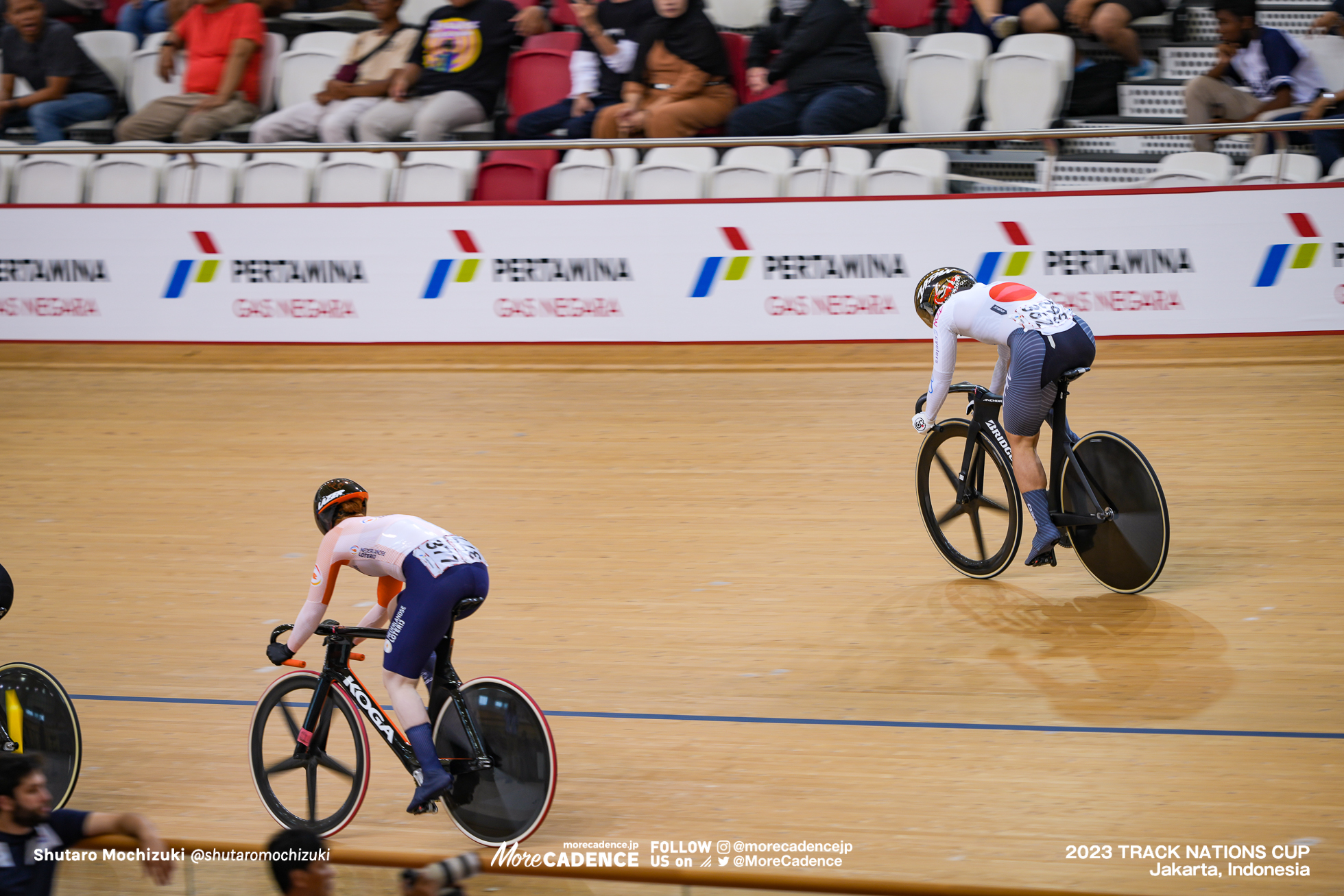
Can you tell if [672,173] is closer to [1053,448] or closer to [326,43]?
[326,43]

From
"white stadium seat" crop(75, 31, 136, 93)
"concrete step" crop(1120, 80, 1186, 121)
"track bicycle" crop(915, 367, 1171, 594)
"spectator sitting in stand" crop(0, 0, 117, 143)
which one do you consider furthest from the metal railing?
"track bicycle" crop(915, 367, 1171, 594)

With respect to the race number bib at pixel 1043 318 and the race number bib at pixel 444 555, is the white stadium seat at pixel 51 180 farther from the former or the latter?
the race number bib at pixel 1043 318

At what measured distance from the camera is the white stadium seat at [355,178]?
936cm

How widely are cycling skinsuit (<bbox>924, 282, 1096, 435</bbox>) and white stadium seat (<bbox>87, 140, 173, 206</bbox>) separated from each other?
7.16m

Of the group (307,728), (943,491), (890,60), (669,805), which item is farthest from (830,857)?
(890,60)

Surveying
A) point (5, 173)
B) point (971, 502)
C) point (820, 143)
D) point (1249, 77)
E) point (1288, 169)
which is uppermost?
point (1249, 77)

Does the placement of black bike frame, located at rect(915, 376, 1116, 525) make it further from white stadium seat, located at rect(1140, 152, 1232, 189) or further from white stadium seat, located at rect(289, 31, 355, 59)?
white stadium seat, located at rect(289, 31, 355, 59)

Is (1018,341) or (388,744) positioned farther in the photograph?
(1018,341)

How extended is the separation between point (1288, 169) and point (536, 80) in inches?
216

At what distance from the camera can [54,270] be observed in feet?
31.5

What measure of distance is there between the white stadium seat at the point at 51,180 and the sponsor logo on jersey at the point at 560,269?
12.3ft

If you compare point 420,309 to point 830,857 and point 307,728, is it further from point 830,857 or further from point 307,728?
point 830,857

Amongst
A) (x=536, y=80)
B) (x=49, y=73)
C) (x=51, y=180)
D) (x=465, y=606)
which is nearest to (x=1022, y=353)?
(x=465, y=606)

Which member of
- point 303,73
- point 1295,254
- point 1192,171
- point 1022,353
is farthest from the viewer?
point 303,73
